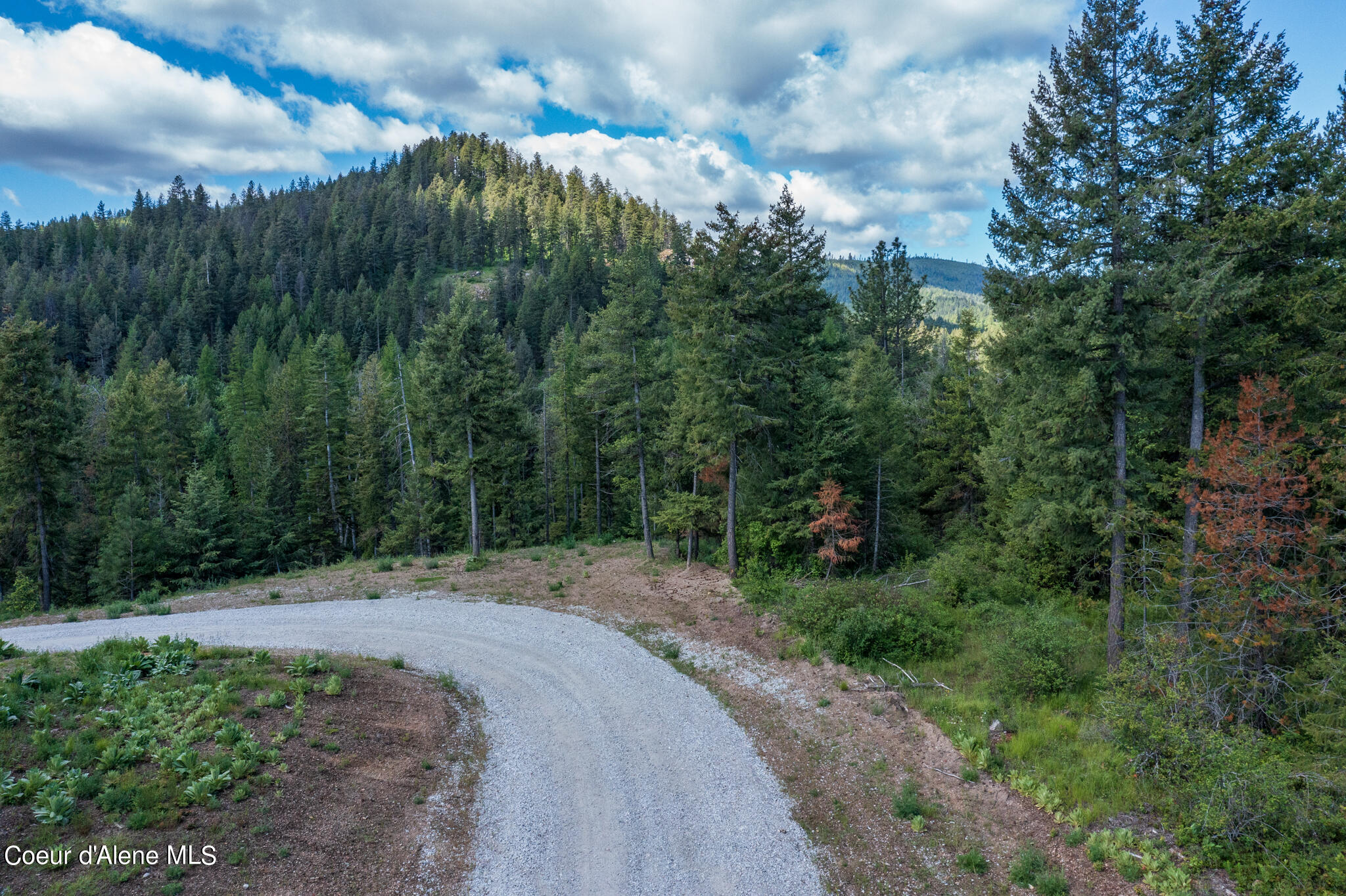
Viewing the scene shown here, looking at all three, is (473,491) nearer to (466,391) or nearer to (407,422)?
(466,391)

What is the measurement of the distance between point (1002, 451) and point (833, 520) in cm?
595

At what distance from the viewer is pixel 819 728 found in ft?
38.8

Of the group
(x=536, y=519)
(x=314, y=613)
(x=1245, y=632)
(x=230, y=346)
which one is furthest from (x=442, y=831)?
(x=230, y=346)

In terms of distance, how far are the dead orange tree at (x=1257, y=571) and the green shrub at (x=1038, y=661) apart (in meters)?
2.31

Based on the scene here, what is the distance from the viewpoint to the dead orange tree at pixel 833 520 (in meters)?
20.0

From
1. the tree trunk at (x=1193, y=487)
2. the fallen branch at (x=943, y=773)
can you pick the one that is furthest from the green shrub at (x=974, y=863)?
the tree trunk at (x=1193, y=487)

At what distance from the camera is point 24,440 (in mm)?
26047

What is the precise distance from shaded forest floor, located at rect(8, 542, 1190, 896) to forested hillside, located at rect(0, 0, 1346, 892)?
153 cm

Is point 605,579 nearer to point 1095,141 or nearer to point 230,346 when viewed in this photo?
point 1095,141

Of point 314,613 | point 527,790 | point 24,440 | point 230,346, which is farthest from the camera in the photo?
point 230,346

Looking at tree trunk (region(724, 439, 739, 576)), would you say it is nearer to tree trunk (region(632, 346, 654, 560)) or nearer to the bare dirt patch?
tree trunk (region(632, 346, 654, 560))

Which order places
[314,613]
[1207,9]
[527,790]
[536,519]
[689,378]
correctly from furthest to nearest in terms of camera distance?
[536,519] → [689,378] → [314,613] → [1207,9] → [527,790]

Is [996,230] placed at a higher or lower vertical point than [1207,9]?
lower

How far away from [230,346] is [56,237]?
8294 centimetres
